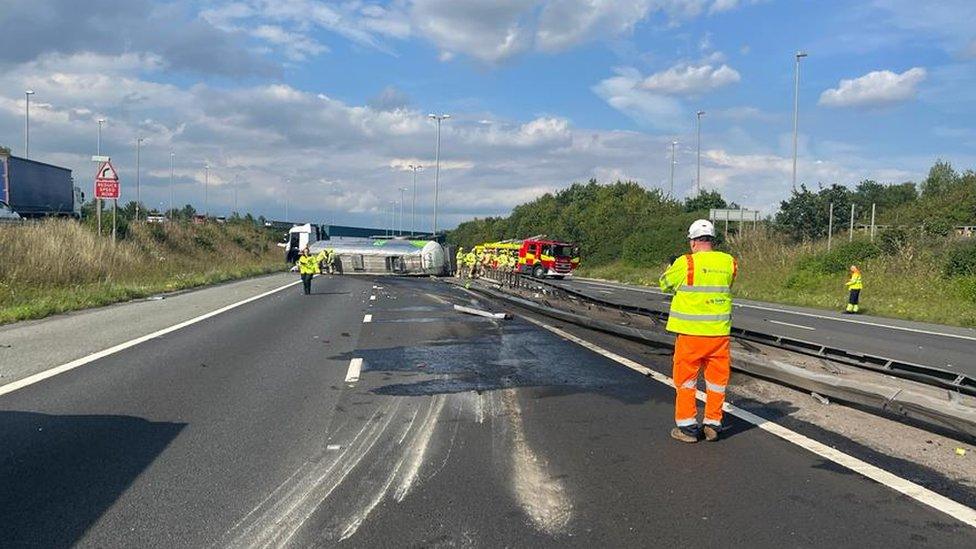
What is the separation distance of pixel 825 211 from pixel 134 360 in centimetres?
3821

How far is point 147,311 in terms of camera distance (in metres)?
18.1

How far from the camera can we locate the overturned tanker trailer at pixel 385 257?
143ft

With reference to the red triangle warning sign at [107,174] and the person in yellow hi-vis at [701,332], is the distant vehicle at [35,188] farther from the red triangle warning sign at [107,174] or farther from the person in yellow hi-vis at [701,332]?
the person in yellow hi-vis at [701,332]

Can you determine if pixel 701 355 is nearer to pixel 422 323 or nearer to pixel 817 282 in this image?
pixel 422 323

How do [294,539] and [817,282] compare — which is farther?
[817,282]

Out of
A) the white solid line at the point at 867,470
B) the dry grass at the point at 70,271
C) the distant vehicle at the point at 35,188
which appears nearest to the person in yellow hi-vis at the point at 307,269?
the dry grass at the point at 70,271

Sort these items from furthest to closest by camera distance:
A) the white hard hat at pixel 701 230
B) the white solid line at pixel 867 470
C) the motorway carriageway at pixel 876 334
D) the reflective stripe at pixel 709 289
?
the motorway carriageway at pixel 876 334 → the white hard hat at pixel 701 230 → the reflective stripe at pixel 709 289 → the white solid line at pixel 867 470

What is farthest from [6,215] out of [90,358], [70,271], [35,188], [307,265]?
[90,358]

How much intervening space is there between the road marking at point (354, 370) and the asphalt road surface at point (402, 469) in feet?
0.24

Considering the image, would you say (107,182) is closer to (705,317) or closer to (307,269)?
(307,269)

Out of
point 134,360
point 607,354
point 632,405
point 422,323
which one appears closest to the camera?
point 632,405

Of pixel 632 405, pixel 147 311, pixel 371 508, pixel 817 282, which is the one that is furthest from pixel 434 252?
pixel 371 508

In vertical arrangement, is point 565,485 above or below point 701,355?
below

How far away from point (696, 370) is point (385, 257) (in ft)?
125
